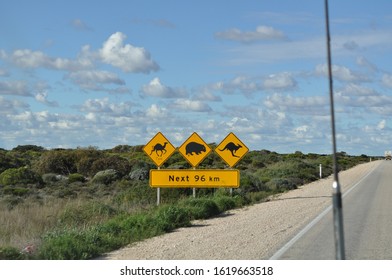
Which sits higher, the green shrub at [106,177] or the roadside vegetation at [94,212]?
the green shrub at [106,177]

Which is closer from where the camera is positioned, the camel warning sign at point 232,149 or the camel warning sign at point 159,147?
the camel warning sign at point 159,147

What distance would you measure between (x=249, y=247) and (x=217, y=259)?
163cm

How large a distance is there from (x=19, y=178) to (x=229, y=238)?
80.2 ft

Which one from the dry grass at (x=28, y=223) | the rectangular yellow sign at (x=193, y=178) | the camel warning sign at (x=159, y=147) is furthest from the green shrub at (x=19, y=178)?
the dry grass at (x=28, y=223)

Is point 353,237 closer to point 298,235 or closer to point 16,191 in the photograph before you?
point 298,235

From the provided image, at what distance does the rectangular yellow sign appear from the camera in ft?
80.3

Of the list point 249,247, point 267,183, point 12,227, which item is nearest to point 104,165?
point 267,183

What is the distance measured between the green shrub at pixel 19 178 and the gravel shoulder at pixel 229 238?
59.5 ft

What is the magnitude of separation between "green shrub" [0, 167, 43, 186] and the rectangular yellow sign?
13.2 m

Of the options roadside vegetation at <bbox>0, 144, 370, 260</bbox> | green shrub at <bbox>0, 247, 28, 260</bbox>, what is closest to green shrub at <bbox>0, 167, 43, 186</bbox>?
roadside vegetation at <bbox>0, 144, 370, 260</bbox>

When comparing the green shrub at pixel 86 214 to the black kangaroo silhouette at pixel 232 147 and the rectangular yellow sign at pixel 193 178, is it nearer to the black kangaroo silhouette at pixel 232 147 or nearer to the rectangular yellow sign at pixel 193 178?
the rectangular yellow sign at pixel 193 178

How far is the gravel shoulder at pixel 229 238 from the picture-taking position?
11281mm

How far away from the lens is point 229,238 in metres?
13.5

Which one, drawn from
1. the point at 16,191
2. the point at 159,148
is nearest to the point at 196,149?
the point at 159,148
